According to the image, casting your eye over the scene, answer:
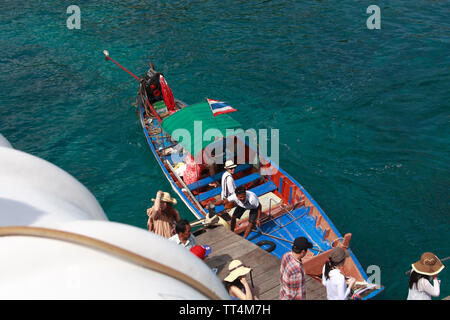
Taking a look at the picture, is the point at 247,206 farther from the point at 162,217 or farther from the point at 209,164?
the point at 162,217

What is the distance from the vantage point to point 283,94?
21.9 metres

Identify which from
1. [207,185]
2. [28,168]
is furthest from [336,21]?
[28,168]

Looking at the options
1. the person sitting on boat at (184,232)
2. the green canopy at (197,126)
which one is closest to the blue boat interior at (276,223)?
the green canopy at (197,126)

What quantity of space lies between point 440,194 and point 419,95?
7895 millimetres

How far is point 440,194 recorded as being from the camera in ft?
48.4

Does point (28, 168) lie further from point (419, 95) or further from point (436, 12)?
point (436, 12)

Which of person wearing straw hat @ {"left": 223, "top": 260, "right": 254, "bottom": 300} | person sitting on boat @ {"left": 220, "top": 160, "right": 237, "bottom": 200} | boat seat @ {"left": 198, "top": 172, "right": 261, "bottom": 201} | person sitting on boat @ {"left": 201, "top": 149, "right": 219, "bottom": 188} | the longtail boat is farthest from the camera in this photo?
person sitting on boat @ {"left": 201, "top": 149, "right": 219, "bottom": 188}

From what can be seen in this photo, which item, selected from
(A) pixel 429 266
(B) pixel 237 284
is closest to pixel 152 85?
(B) pixel 237 284

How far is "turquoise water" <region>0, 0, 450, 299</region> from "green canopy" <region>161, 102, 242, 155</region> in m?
2.97

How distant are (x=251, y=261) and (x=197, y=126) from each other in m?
6.14

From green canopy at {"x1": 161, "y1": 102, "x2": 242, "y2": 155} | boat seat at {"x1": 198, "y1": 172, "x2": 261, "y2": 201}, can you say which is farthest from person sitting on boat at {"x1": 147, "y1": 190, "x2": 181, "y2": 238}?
green canopy at {"x1": 161, "y1": 102, "x2": 242, "y2": 155}

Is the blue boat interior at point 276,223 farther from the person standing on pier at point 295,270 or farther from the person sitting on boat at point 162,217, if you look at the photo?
the person standing on pier at point 295,270

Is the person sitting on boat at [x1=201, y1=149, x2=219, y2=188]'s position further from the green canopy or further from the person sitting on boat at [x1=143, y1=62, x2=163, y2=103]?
the person sitting on boat at [x1=143, y1=62, x2=163, y2=103]

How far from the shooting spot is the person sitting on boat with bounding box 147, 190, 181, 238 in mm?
8953
